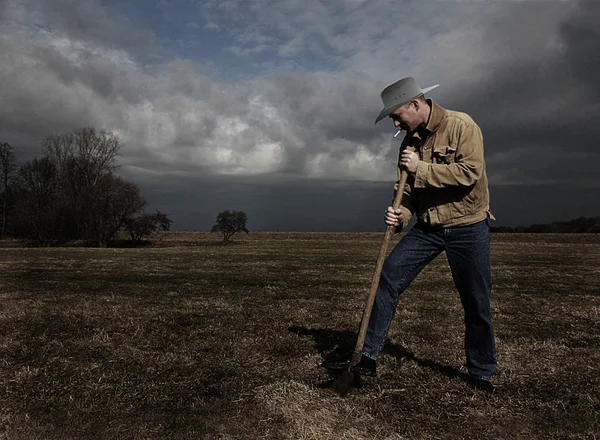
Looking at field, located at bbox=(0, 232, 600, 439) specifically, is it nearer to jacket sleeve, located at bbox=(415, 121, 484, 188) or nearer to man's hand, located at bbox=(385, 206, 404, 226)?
man's hand, located at bbox=(385, 206, 404, 226)

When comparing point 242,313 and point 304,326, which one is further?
point 242,313

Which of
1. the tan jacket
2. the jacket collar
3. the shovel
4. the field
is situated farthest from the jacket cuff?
the field

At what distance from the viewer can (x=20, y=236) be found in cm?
4769

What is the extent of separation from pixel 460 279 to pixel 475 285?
0.15 metres

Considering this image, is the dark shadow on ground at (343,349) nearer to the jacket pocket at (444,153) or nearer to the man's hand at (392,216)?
the man's hand at (392,216)

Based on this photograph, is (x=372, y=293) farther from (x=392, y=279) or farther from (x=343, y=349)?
(x=343, y=349)

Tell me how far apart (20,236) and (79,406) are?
50.9m

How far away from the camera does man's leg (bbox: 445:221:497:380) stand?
4.32 metres

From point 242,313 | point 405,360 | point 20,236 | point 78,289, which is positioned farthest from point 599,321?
point 20,236

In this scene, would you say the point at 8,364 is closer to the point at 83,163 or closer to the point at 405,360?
the point at 405,360

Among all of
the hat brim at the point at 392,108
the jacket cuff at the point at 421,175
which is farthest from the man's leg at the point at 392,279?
the hat brim at the point at 392,108

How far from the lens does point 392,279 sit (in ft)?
15.1

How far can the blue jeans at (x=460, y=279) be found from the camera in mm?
4336

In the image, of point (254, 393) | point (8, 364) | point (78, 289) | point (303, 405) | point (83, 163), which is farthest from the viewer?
point (83, 163)
